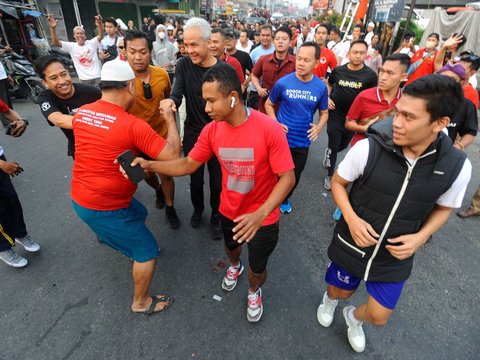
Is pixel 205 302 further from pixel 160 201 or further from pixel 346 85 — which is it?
pixel 346 85

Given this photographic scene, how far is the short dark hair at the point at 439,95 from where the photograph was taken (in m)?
1.37

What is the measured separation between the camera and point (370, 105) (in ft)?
9.87

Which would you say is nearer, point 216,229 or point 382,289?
point 382,289

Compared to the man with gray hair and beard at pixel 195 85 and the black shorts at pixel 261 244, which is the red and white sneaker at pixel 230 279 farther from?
the man with gray hair and beard at pixel 195 85

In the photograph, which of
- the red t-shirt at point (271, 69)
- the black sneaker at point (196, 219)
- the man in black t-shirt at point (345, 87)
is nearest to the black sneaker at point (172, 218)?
the black sneaker at point (196, 219)

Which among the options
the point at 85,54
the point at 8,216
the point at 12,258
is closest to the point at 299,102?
the point at 8,216

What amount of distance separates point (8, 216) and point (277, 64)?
379 centimetres

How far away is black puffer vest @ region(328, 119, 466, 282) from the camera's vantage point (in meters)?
1.49

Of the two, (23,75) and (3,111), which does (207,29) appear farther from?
(23,75)

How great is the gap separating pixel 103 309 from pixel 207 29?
109 inches

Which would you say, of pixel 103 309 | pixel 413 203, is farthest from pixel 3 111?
pixel 413 203

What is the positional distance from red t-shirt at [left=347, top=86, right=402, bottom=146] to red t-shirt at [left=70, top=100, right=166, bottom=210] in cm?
222

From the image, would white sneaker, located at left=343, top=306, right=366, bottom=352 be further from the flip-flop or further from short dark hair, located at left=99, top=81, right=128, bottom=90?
short dark hair, located at left=99, top=81, right=128, bottom=90

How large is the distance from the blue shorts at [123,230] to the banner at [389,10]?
38.5 ft
